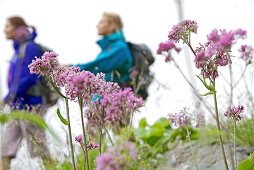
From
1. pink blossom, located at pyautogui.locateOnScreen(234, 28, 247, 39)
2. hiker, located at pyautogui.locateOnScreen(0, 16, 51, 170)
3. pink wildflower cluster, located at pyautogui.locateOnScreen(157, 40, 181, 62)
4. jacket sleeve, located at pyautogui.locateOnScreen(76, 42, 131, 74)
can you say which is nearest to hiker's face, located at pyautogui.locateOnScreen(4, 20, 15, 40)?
hiker, located at pyautogui.locateOnScreen(0, 16, 51, 170)

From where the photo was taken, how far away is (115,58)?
3865mm

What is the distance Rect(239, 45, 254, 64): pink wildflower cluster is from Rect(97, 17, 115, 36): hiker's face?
3347mm

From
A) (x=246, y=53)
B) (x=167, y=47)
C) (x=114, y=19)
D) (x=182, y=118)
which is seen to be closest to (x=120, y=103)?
(x=167, y=47)

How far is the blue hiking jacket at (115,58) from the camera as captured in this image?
12.2 ft

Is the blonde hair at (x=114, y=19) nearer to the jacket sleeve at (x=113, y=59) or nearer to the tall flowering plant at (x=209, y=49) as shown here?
the jacket sleeve at (x=113, y=59)

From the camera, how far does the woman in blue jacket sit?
369 cm

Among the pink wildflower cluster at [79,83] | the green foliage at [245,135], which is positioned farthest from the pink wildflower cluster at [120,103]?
the green foliage at [245,135]

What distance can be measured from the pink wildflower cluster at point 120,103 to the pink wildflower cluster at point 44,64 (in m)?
0.26

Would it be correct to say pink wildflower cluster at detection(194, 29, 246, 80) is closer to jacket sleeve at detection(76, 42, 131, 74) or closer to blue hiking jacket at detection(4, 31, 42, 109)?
jacket sleeve at detection(76, 42, 131, 74)

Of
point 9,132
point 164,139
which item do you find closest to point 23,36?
point 9,132

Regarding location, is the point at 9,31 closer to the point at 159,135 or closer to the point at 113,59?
the point at 113,59

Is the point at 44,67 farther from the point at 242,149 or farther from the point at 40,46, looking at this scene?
the point at 40,46

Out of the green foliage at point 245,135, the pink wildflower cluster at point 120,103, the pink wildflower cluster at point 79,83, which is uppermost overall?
the pink wildflower cluster at point 79,83

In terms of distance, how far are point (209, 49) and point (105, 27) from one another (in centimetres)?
365
